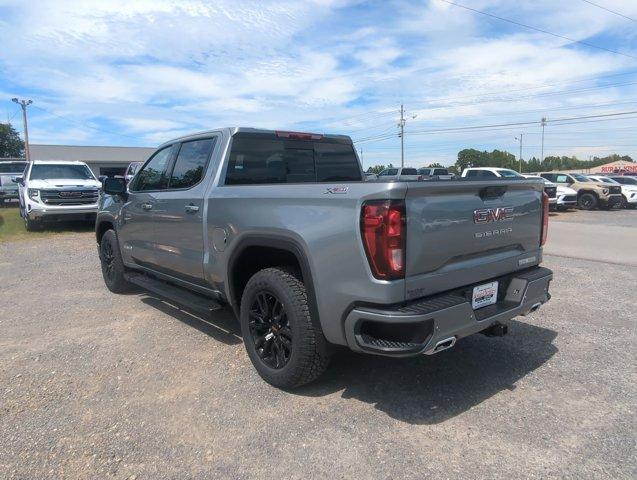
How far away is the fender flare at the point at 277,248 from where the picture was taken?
330 centimetres

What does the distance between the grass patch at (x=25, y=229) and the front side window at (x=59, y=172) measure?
58.0 inches

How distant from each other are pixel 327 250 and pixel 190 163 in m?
2.24

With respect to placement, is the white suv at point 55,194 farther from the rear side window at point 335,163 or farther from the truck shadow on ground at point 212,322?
the rear side window at point 335,163

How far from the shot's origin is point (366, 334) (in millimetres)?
3080

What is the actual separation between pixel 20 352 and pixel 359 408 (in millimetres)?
3154

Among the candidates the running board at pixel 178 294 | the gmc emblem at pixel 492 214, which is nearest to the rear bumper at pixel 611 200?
the gmc emblem at pixel 492 214

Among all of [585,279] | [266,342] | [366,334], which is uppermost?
[366,334]

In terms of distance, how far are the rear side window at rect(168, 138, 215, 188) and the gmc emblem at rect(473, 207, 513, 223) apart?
7.97 feet

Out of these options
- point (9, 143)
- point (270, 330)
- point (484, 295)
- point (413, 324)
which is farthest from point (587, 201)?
point (9, 143)

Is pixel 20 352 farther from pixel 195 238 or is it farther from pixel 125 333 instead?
pixel 195 238

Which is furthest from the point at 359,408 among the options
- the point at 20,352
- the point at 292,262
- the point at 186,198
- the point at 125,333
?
the point at 20,352

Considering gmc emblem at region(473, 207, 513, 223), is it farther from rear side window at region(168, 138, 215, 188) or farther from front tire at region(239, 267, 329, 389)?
rear side window at region(168, 138, 215, 188)

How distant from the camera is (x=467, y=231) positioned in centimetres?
328

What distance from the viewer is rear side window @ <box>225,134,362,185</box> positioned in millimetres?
4484
